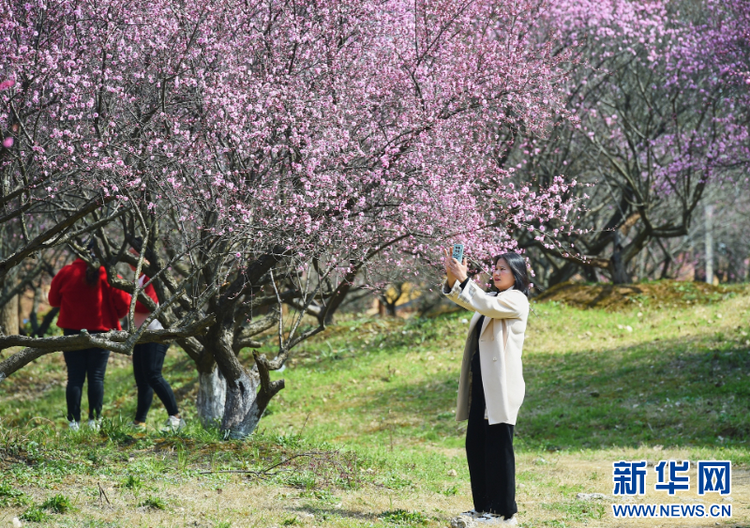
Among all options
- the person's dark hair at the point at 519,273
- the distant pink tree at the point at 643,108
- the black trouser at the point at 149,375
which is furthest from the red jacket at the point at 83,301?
the distant pink tree at the point at 643,108

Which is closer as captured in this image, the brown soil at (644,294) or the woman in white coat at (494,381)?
the woman in white coat at (494,381)

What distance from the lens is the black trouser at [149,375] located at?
8031 millimetres

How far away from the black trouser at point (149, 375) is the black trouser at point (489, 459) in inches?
163

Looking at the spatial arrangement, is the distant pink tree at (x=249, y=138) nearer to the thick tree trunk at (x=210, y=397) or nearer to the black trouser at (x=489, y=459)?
the thick tree trunk at (x=210, y=397)

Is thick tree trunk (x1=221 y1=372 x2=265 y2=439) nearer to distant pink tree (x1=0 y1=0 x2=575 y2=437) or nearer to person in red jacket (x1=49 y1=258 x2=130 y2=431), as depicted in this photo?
distant pink tree (x1=0 y1=0 x2=575 y2=437)

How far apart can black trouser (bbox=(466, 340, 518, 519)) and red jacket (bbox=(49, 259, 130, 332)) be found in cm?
436

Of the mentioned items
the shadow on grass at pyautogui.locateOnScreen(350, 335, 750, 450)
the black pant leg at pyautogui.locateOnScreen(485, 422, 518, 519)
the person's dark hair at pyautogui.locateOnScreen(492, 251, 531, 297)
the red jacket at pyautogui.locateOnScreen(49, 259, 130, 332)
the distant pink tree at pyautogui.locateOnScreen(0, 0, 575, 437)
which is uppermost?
the distant pink tree at pyautogui.locateOnScreen(0, 0, 575, 437)

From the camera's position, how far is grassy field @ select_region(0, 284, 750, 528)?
195 inches

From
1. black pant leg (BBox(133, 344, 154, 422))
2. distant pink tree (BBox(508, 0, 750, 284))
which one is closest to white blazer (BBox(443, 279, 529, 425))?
black pant leg (BBox(133, 344, 154, 422))

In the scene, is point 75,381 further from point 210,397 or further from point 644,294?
point 644,294

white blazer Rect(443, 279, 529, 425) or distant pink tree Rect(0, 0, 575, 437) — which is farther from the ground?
distant pink tree Rect(0, 0, 575, 437)

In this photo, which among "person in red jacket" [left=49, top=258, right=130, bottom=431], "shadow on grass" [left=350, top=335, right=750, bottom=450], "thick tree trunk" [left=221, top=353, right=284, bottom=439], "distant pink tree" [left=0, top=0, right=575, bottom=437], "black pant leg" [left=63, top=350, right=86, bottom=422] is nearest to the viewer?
"distant pink tree" [left=0, top=0, right=575, bottom=437]

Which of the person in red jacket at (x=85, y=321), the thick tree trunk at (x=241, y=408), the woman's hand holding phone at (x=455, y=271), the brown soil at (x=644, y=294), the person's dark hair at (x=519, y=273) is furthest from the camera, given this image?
the brown soil at (x=644, y=294)

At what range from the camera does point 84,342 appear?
510cm
